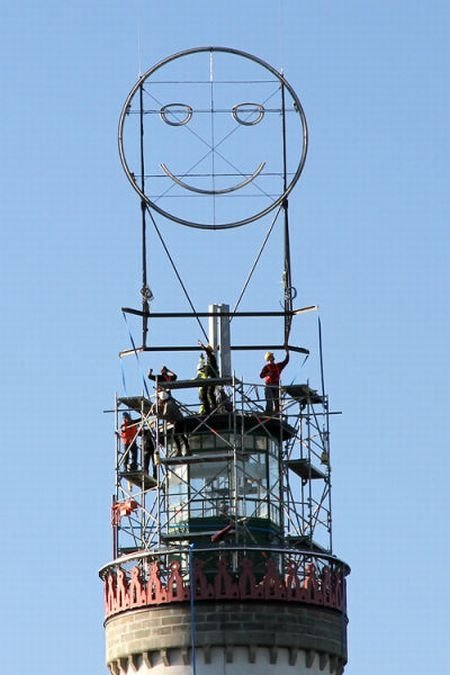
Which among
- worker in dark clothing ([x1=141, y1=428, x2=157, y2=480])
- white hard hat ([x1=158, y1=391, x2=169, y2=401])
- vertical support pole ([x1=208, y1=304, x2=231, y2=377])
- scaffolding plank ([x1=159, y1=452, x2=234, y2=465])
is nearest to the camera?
scaffolding plank ([x1=159, y1=452, x2=234, y2=465])

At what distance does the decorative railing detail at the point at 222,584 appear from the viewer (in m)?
63.2

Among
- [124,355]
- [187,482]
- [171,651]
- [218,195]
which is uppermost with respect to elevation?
[218,195]

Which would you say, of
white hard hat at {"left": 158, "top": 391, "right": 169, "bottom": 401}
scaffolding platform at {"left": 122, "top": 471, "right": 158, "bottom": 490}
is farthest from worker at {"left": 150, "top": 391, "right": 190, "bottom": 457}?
scaffolding platform at {"left": 122, "top": 471, "right": 158, "bottom": 490}

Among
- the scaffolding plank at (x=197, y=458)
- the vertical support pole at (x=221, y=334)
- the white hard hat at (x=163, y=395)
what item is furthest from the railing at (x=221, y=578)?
the vertical support pole at (x=221, y=334)

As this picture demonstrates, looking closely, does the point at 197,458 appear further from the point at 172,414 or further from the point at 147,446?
the point at 147,446

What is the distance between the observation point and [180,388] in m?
66.9

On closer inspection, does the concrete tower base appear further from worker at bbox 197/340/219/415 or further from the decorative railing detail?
worker at bbox 197/340/219/415

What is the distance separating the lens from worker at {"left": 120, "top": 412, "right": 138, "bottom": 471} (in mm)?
A: 67750

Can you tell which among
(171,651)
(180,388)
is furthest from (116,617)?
(180,388)

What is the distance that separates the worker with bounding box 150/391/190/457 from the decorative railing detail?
403cm

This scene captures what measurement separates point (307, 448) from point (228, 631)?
7469 mm

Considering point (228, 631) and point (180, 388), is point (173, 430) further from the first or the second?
point (228, 631)

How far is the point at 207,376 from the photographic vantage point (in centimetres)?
6769

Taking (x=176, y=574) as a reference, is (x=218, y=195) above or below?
above
